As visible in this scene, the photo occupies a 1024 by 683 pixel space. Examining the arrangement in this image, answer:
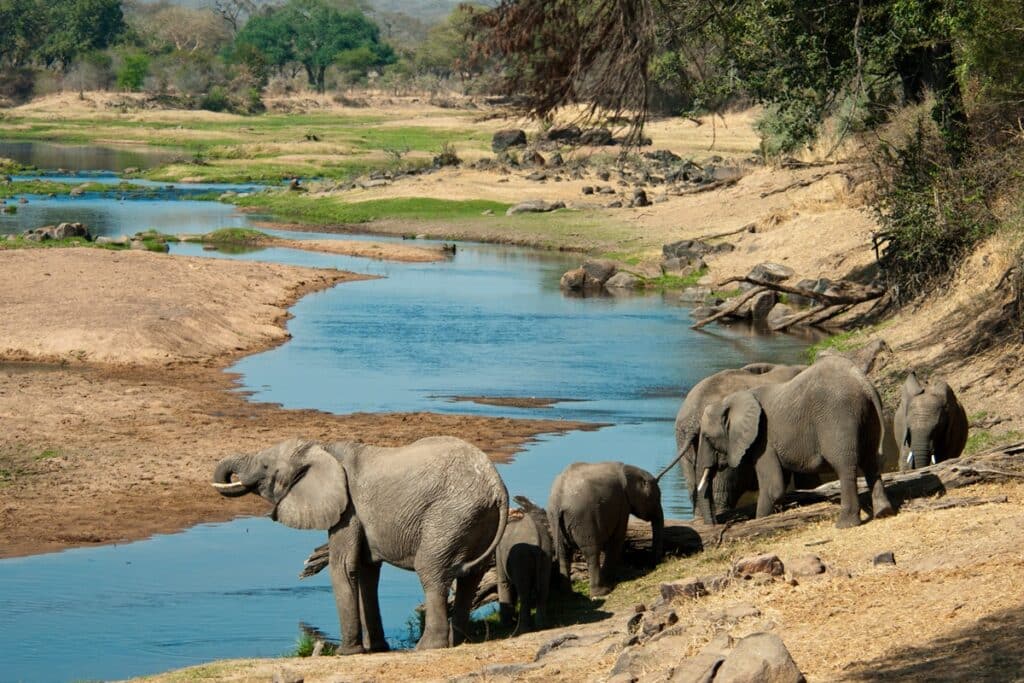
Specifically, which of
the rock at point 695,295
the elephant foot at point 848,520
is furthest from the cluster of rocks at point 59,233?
the elephant foot at point 848,520

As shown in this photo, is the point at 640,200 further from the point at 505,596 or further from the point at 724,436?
the point at 505,596

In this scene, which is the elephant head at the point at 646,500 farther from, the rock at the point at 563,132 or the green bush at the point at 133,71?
the green bush at the point at 133,71

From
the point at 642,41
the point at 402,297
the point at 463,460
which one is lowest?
the point at 402,297

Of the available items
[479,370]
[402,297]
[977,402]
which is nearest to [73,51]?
[402,297]

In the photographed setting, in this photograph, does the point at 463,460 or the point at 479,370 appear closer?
the point at 463,460

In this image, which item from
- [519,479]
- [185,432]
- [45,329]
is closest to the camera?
[519,479]

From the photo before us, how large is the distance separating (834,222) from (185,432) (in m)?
20.3

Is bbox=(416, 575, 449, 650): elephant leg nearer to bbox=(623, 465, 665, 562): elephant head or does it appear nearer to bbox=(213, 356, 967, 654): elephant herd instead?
bbox=(213, 356, 967, 654): elephant herd

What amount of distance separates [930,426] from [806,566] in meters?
5.33

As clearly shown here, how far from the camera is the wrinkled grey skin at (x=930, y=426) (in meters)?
15.9

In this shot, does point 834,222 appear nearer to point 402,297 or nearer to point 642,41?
point 402,297

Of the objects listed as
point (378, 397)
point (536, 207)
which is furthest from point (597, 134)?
point (536, 207)

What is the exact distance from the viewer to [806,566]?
11.0m

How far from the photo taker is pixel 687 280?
40.8 m
